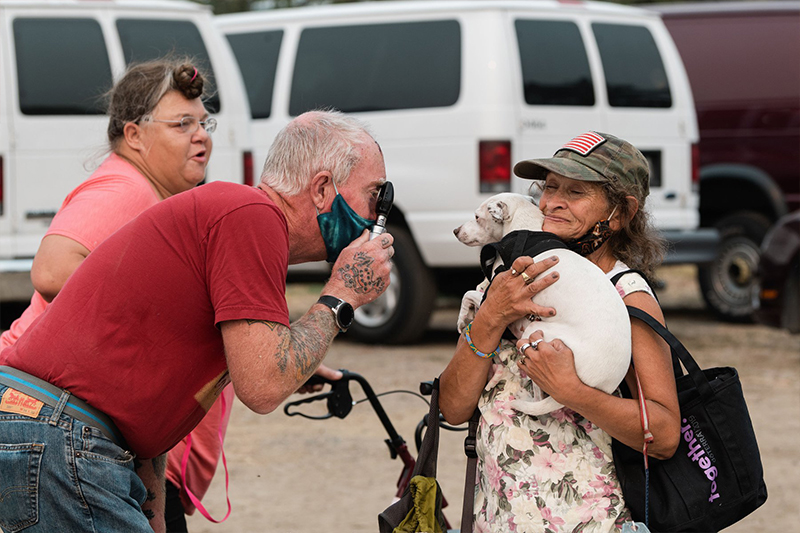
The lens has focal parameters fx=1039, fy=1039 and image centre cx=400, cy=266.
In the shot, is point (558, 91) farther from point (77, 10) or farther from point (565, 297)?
point (565, 297)

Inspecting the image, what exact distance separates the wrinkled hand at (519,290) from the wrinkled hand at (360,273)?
0.28m

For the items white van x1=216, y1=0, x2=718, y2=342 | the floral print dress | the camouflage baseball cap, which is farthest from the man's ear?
white van x1=216, y1=0, x2=718, y2=342

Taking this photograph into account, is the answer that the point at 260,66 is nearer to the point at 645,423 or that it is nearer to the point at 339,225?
the point at 339,225

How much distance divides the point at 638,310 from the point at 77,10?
6744mm

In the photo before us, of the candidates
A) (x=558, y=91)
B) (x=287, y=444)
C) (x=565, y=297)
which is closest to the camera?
(x=565, y=297)

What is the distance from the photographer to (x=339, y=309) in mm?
2514

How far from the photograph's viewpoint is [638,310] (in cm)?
248

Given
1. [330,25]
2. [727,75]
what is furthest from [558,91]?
[727,75]

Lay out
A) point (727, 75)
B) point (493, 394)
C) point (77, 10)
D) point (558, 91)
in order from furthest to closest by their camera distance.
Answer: point (727, 75), point (558, 91), point (77, 10), point (493, 394)

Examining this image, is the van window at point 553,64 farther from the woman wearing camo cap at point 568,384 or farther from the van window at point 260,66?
the woman wearing camo cap at point 568,384

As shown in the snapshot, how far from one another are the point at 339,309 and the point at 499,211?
1.84 ft

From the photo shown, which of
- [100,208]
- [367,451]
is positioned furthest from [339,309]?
[367,451]

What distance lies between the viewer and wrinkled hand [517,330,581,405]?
244 centimetres

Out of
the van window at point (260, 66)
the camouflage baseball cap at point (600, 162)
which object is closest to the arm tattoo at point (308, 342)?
the camouflage baseball cap at point (600, 162)
